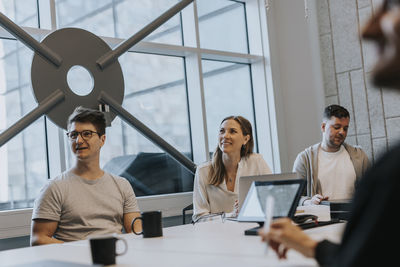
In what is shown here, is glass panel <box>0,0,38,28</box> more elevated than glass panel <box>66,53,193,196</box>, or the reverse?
glass panel <box>0,0,38,28</box>

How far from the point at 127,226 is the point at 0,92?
1468 millimetres

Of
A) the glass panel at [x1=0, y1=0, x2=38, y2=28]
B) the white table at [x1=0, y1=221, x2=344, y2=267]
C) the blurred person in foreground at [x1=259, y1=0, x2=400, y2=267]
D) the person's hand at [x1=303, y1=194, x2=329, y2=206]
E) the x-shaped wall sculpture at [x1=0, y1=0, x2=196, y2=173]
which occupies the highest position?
the glass panel at [x1=0, y1=0, x2=38, y2=28]

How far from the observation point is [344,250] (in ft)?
2.65

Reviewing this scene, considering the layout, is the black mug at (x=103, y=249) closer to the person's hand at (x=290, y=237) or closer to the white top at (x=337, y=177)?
the person's hand at (x=290, y=237)

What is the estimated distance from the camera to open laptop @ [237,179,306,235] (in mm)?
1790

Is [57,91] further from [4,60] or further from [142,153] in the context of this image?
[142,153]

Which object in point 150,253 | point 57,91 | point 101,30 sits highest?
point 101,30

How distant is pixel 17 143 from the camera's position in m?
3.51

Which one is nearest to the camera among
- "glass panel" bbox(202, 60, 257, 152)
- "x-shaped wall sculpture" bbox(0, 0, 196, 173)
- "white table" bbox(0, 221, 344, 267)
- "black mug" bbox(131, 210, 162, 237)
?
"white table" bbox(0, 221, 344, 267)

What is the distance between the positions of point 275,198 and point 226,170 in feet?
4.25

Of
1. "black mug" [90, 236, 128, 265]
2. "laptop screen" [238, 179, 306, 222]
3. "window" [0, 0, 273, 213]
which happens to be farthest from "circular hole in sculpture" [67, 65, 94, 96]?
"black mug" [90, 236, 128, 265]

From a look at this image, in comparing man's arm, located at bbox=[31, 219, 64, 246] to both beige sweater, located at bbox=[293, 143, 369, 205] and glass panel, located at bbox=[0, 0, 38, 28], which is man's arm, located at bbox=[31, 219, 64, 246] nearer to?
glass panel, located at bbox=[0, 0, 38, 28]

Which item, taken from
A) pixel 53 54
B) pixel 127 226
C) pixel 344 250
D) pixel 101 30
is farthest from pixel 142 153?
pixel 344 250

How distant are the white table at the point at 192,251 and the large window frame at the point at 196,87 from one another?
1.58 metres
